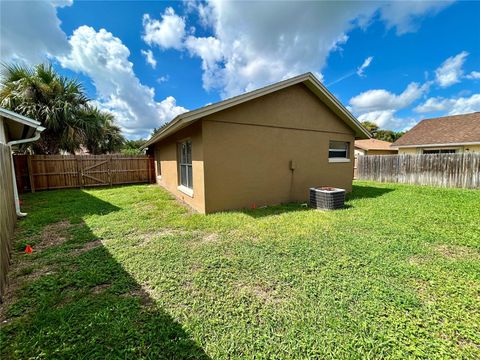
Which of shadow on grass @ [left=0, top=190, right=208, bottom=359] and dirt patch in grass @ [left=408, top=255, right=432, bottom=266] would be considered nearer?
shadow on grass @ [left=0, top=190, right=208, bottom=359]

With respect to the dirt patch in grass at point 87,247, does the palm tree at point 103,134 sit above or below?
above

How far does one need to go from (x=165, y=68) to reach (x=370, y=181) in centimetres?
1474

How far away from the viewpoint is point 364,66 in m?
11.1

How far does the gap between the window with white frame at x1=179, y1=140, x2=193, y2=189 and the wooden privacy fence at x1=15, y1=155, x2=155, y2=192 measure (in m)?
7.24

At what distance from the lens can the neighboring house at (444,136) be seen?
523 inches

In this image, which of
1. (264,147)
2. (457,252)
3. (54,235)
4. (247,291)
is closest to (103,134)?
(54,235)

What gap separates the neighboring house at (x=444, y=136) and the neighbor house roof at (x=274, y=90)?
9544 millimetres

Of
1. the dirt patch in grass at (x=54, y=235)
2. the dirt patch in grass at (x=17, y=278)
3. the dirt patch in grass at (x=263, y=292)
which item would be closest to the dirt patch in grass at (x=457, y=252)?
the dirt patch in grass at (x=263, y=292)

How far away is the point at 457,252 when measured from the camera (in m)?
3.67

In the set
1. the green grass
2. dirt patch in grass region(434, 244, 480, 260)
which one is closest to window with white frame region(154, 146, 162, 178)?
the green grass

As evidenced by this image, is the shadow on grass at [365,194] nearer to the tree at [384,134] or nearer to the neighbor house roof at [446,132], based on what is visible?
the neighbor house roof at [446,132]

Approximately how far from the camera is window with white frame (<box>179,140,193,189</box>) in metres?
7.56

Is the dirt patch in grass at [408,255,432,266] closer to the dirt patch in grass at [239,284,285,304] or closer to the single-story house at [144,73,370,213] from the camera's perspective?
the dirt patch in grass at [239,284,285,304]

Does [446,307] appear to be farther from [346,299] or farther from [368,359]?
[368,359]
